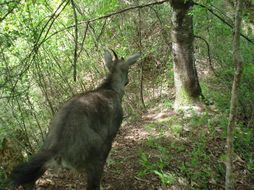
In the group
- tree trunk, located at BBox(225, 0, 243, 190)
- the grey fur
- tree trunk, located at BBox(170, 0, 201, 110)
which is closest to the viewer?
the grey fur

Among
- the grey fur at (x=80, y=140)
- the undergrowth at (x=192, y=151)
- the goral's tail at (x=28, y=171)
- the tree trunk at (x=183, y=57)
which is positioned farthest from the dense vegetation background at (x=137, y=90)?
the goral's tail at (x=28, y=171)

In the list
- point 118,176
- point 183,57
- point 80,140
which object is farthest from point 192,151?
point 80,140

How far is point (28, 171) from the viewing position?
4.52 meters

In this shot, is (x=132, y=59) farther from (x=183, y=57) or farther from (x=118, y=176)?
(x=118, y=176)

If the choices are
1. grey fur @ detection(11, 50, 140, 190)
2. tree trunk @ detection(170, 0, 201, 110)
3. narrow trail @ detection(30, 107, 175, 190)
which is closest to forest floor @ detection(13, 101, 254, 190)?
narrow trail @ detection(30, 107, 175, 190)

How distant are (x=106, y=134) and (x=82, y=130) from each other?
0.71m

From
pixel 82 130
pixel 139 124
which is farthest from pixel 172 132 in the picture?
pixel 82 130

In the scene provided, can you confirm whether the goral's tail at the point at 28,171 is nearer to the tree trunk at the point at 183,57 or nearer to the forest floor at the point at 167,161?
the forest floor at the point at 167,161

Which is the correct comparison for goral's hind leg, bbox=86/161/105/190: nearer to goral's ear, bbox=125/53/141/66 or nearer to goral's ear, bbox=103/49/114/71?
goral's ear, bbox=103/49/114/71

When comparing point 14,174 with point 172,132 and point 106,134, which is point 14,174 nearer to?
point 106,134

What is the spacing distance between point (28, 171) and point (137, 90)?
24.8 feet

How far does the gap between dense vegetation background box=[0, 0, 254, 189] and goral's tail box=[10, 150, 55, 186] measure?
1.27 m

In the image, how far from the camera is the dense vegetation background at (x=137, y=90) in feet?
20.9

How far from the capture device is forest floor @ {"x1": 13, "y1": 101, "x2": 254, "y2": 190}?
6.12m
